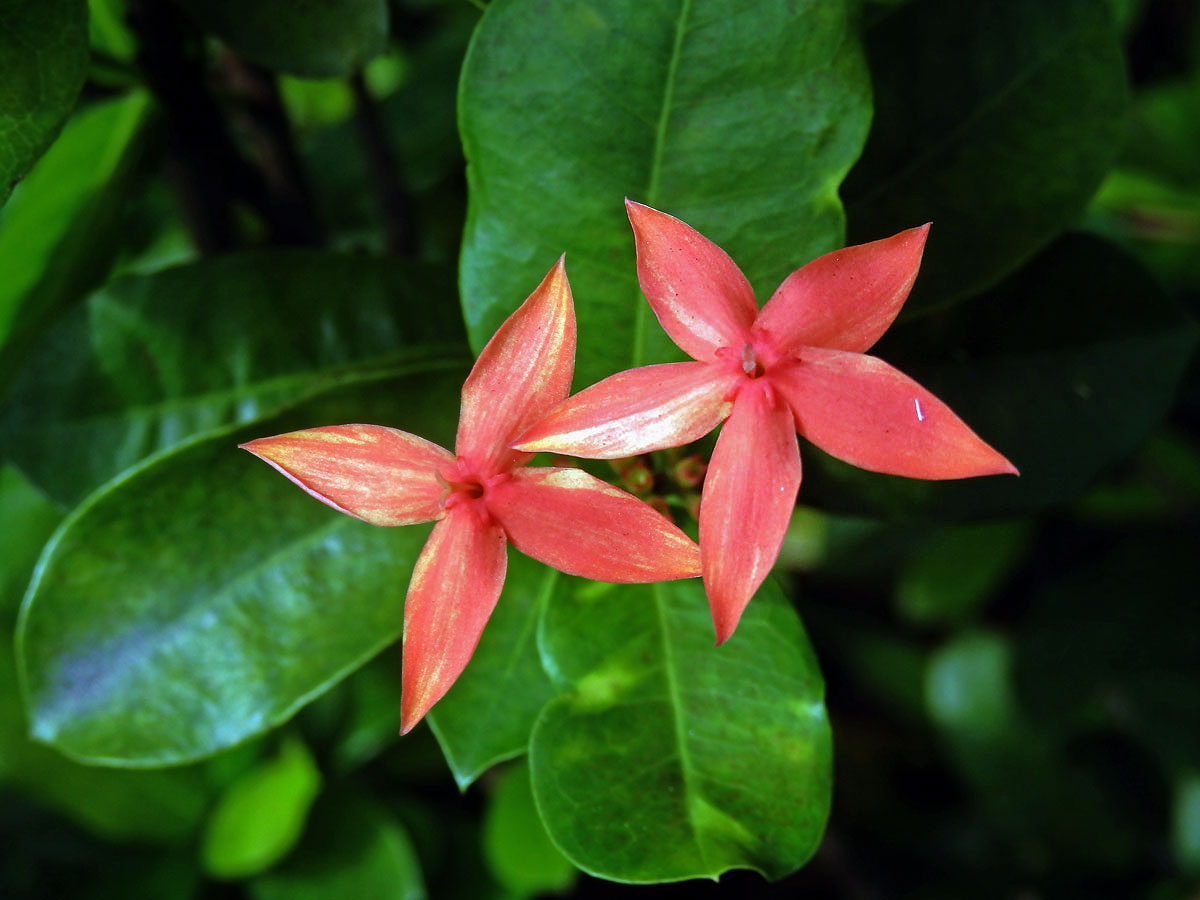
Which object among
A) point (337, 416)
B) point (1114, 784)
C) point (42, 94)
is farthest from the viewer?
point (1114, 784)

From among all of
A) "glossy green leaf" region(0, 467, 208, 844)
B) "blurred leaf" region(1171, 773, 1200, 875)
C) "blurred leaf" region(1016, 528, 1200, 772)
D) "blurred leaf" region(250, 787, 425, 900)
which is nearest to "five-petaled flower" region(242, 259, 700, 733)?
"glossy green leaf" region(0, 467, 208, 844)

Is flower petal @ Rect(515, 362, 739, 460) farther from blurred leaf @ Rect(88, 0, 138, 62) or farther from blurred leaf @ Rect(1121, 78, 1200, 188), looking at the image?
blurred leaf @ Rect(1121, 78, 1200, 188)

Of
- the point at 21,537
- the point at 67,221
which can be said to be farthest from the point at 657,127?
the point at 21,537

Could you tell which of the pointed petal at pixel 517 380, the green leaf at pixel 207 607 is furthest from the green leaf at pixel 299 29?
the pointed petal at pixel 517 380

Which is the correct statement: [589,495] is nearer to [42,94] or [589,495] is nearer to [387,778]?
[42,94]

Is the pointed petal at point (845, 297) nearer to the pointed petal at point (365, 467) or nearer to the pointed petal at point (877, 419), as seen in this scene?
the pointed petal at point (877, 419)

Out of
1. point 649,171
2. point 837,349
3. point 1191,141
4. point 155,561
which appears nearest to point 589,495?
point 837,349
